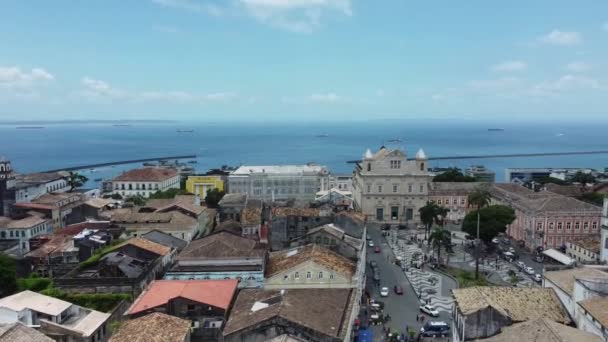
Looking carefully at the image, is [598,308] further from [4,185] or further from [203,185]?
[203,185]

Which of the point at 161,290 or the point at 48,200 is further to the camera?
the point at 48,200

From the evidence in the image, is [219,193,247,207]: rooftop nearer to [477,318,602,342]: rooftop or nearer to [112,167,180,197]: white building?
[112,167,180,197]: white building

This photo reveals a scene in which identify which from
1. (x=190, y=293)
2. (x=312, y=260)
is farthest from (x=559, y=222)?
(x=190, y=293)

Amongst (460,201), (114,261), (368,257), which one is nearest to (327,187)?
(460,201)

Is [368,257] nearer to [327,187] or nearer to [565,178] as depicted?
[327,187]

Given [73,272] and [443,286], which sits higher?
[73,272]

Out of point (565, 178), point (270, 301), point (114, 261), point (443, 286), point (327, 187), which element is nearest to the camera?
point (270, 301)

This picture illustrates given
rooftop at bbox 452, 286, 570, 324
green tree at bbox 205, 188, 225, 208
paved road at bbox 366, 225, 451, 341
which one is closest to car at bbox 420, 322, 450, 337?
paved road at bbox 366, 225, 451, 341
